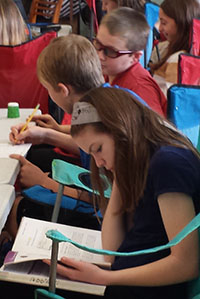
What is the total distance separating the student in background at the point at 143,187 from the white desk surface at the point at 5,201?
0.68 feet

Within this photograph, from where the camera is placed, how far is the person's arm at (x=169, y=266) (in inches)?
39.8

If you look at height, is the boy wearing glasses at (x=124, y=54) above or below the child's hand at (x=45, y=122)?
above

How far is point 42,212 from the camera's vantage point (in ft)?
5.80

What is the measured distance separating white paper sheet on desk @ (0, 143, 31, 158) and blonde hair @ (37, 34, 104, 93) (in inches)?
11.3

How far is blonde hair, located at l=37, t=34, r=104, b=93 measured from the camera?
69.3 inches

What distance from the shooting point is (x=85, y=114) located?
120 centimetres

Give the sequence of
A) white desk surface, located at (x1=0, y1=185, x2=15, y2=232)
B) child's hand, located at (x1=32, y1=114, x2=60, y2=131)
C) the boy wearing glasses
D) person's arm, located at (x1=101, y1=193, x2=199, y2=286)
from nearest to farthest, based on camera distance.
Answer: person's arm, located at (x1=101, y1=193, x2=199, y2=286)
white desk surface, located at (x1=0, y1=185, x2=15, y2=232)
the boy wearing glasses
child's hand, located at (x1=32, y1=114, x2=60, y2=131)

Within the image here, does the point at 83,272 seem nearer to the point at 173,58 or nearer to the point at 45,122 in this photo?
the point at 45,122

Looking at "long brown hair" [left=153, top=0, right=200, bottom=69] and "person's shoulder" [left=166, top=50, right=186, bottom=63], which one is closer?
"person's shoulder" [left=166, top=50, right=186, bottom=63]

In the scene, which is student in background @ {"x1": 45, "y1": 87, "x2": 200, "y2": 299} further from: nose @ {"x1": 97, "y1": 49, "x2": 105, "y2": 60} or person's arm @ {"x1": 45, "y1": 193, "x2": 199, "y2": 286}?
nose @ {"x1": 97, "y1": 49, "x2": 105, "y2": 60}

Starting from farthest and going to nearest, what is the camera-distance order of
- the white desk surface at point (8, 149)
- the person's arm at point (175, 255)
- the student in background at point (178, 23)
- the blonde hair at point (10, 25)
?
the student in background at point (178, 23)
the blonde hair at point (10, 25)
the white desk surface at point (8, 149)
the person's arm at point (175, 255)

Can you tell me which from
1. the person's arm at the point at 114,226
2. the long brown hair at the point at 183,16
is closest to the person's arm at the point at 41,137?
the person's arm at the point at 114,226

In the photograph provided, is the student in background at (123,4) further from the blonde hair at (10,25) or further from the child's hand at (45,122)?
the child's hand at (45,122)

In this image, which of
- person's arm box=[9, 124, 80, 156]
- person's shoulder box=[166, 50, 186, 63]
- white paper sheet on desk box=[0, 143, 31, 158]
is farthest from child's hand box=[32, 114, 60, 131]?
person's shoulder box=[166, 50, 186, 63]
